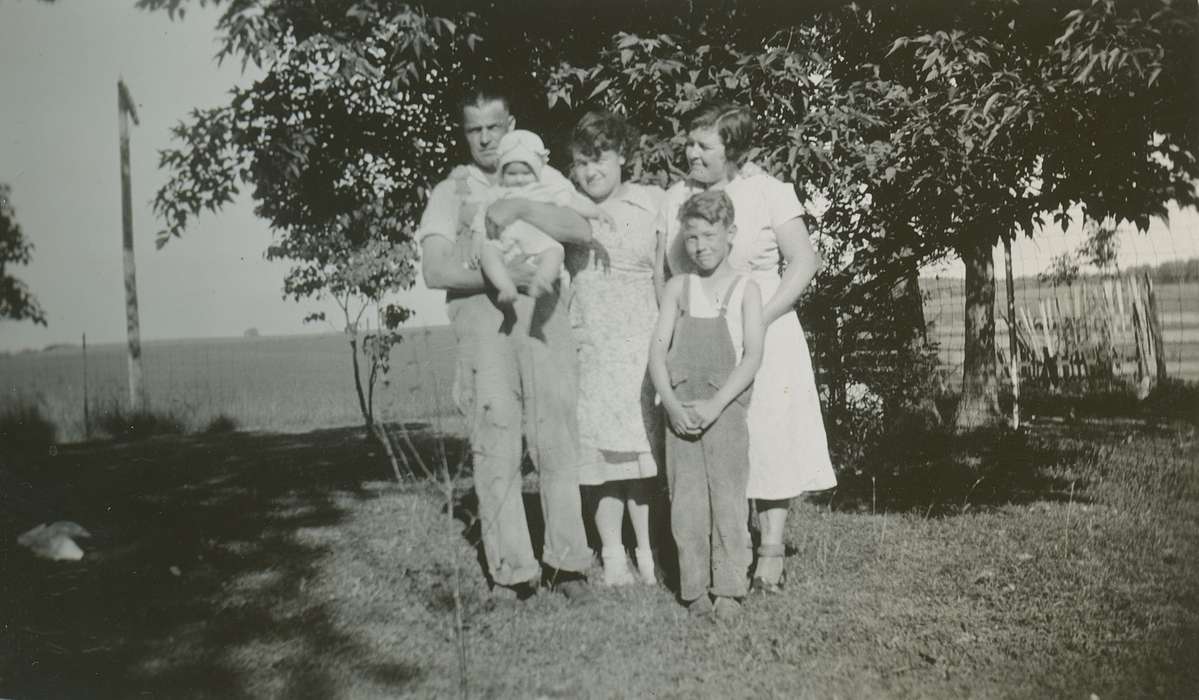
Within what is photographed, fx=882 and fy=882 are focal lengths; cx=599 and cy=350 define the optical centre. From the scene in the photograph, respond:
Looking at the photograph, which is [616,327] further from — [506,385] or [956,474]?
[956,474]

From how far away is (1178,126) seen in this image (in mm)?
3988

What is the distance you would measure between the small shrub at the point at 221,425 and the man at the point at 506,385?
8581 millimetres

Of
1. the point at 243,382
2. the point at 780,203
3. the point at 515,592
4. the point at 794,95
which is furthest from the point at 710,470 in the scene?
the point at 243,382

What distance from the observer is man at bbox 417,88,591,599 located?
3633mm

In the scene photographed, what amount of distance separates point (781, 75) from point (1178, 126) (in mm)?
1788

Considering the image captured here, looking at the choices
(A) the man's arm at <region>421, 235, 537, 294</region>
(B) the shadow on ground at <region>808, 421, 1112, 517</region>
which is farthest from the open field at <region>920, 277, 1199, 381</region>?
(A) the man's arm at <region>421, 235, 537, 294</region>

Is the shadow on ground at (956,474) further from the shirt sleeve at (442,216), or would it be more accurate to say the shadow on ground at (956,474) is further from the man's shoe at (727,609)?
the shirt sleeve at (442,216)

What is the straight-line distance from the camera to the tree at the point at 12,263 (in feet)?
14.7

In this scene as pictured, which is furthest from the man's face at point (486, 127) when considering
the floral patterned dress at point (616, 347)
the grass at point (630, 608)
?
the grass at point (630, 608)

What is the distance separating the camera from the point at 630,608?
11.8ft

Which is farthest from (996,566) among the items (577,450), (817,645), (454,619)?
(454,619)

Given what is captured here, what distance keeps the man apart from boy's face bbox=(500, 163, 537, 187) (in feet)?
0.42

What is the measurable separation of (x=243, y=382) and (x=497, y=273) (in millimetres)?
9646

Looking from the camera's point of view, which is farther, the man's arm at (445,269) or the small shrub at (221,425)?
the small shrub at (221,425)
